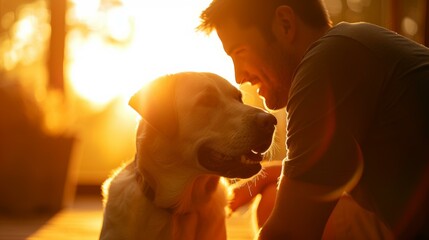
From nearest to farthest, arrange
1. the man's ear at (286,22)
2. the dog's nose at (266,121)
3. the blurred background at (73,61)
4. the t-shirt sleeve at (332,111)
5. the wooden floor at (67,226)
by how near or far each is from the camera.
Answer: the t-shirt sleeve at (332,111) → the man's ear at (286,22) → the dog's nose at (266,121) → the blurred background at (73,61) → the wooden floor at (67,226)

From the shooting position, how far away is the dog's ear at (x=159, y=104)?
92.0 inches

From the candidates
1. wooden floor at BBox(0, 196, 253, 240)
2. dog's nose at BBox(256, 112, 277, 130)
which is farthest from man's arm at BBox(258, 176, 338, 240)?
wooden floor at BBox(0, 196, 253, 240)

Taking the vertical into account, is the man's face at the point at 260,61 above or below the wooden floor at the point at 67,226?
above

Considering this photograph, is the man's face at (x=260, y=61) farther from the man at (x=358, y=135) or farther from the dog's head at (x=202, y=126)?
the man at (x=358, y=135)

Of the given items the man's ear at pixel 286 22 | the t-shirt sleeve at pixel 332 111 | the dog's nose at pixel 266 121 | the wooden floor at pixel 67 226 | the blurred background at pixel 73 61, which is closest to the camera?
the t-shirt sleeve at pixel 332 111

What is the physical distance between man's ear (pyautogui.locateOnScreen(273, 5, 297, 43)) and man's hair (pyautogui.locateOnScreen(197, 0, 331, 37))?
0.03 meters

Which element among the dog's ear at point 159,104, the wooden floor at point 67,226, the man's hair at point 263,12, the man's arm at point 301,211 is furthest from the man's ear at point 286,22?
the wooden floor at point 67,226

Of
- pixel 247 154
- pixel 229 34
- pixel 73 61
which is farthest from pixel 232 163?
pixel 73 61

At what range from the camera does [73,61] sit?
9625 millimetres

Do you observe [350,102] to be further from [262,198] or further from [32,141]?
[32,141]

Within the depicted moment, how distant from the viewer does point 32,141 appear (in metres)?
5.35

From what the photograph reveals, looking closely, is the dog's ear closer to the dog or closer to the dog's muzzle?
the dog

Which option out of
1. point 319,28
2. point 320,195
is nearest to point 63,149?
point 319,28

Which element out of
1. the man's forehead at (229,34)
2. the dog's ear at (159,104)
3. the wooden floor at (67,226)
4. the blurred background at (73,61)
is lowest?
the wooden floor at (67,226)
